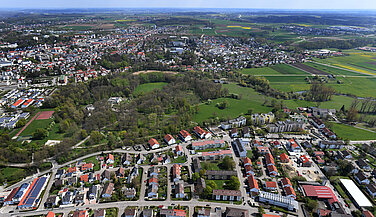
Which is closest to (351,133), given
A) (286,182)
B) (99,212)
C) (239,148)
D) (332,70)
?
(286,182)

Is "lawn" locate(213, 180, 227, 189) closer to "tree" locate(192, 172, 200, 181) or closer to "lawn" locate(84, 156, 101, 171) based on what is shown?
"tree" locate(192, 172, 200, 181)

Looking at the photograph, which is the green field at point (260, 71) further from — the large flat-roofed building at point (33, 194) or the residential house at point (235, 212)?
the large flat-roofed building at point (33, 194)

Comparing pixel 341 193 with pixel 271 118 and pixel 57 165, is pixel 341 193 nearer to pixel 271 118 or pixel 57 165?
pixel 271 118

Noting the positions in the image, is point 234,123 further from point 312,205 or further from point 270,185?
point 312,205

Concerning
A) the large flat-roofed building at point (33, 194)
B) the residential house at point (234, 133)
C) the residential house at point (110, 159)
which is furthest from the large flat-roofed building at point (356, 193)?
the large flat-roofed building at point (33, 194)

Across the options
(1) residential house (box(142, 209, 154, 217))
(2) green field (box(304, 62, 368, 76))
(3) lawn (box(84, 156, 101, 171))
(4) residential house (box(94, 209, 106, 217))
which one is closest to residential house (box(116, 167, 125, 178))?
(3) lawn (box(84, 156, 101, 171))
